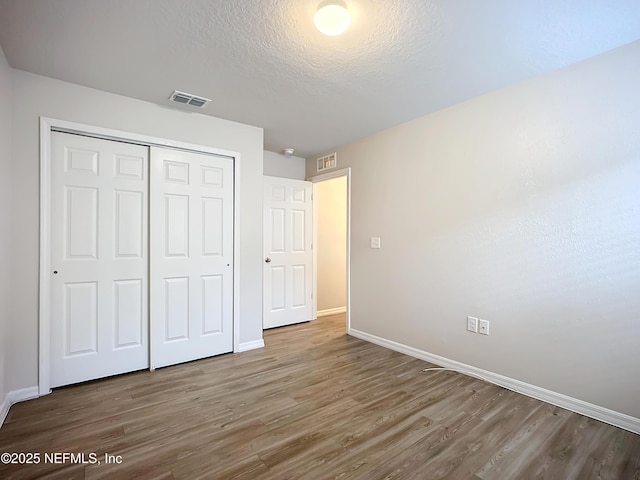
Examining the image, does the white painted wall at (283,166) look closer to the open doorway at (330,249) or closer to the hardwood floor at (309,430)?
the open doorway at (330,249)

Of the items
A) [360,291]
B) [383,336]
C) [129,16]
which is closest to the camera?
[129,16]

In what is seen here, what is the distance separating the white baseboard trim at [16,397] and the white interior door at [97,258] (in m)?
0.13

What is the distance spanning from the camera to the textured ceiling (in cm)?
162

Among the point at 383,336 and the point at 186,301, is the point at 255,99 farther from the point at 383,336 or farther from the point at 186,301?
the point at 383,336

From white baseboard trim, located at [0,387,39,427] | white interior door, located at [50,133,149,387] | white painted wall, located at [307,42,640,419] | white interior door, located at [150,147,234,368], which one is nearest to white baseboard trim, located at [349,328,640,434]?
white painted wall, located at [307,42,640,419]

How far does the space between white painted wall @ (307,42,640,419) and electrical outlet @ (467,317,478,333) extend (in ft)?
0.18

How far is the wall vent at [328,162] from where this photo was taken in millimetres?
4070

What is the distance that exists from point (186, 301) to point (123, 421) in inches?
44.5

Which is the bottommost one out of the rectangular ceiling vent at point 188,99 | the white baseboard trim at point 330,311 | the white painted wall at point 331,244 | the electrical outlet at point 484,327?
the white baseboard trim at point 330,311

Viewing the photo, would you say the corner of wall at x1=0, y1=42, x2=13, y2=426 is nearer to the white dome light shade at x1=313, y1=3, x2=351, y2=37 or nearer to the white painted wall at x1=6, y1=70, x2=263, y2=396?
the white painted wall at x1=6, y1=70, x2=263, y2=396

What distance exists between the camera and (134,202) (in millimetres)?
2674

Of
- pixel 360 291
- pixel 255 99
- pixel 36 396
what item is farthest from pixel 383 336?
pixel 36 396

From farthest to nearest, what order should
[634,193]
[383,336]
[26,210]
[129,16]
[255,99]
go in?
[383,336] → [255,99] → [26,210] → [634,193] → [129,16]

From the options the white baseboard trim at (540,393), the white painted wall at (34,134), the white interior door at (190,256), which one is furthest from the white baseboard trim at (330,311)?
the white painted wall at (34,134)
